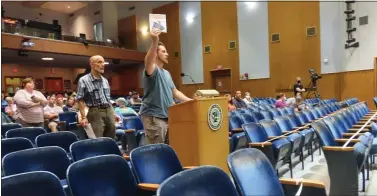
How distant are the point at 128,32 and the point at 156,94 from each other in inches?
617

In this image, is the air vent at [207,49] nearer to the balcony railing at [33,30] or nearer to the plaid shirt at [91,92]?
the balcony railing at [33,30]

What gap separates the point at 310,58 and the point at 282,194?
10922 millimetres

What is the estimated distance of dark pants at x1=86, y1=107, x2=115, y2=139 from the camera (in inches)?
119

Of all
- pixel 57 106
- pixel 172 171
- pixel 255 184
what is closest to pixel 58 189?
pixel 172 171

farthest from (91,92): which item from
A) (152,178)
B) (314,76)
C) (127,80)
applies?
(127,80)

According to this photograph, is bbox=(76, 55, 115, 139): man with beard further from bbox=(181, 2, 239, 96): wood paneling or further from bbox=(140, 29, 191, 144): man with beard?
bbox=(181, 2, 239, 96): wood paneling

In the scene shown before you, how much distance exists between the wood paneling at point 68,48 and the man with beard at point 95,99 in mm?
9087

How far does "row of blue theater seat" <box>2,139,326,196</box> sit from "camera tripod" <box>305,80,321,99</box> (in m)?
10.1

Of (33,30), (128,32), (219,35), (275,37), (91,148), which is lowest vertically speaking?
(91,148)

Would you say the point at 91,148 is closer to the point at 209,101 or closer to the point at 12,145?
the point at 12,145

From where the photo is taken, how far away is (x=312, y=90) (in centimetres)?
1137

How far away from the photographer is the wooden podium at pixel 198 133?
8.40 feet

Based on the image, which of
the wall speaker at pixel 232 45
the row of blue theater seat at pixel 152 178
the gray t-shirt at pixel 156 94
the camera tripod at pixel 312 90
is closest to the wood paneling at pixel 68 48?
the wall speaker at pixel 232 45

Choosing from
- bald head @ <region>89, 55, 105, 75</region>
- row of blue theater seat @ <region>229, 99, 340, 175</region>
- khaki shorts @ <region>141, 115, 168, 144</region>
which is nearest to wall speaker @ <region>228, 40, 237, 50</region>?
row of blue theater seat @ <region>229, 99, 340, 175</region>
